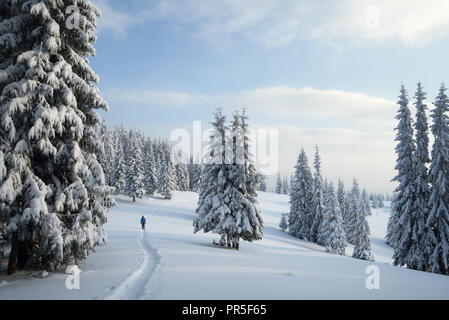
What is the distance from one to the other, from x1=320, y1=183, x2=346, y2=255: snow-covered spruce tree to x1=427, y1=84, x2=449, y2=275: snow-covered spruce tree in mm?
19199

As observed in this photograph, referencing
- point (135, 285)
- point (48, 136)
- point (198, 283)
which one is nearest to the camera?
point (135, 285)

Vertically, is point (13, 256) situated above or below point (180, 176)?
below

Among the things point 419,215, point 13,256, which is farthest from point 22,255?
point 419,215

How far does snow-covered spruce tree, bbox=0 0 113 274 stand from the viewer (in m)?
9.41

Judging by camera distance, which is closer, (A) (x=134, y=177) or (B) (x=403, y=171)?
(B) (x=403, y=171)

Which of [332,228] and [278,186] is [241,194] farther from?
[278,186]

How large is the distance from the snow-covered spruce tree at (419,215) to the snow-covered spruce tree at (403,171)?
0.23 m

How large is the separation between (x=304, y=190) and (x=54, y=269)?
145ft

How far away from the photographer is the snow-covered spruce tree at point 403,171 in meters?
23.1

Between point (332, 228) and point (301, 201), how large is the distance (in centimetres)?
792

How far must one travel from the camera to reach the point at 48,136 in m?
10.3

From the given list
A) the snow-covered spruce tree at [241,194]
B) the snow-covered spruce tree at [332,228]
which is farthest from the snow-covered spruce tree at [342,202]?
the snow-covered spruce tree at [241,194]

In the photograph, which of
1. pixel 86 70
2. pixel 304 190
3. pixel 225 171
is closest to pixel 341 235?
pixel 304 190
